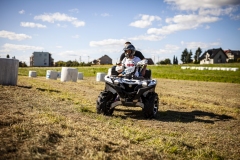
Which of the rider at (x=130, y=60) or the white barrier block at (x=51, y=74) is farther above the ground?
the rider at (x=130, y=60)

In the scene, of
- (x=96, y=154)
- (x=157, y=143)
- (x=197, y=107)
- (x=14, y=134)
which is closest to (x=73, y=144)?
(x=96, y=154)

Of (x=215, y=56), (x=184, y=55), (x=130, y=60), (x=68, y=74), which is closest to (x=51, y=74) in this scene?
(x=68, y=74)

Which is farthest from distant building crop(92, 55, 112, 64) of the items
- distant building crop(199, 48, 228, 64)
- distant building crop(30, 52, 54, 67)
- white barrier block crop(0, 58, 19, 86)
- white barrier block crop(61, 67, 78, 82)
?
white barrier block crop(0, 58, 19, 86)

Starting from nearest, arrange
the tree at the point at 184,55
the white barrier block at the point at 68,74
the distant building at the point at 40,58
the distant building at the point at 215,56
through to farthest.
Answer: the white barrier block at the point at 68,74 → the distant building at the point at 215,56 → the distant building at the point at 40,58 → the tree at the point at 184,55

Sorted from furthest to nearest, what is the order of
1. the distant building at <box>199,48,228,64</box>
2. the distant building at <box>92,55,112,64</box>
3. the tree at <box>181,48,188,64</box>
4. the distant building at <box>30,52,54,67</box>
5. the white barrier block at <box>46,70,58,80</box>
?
the tree at <box>181,48,188,64</box>
the distant building at <box>92,55,112,64</box>
the distant building at <box>30,52,54,67</box>
the distant building at <box>199,48,228,64</box>
the white barrier block at <box>46,70,58,80</box>

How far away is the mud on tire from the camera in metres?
6.83

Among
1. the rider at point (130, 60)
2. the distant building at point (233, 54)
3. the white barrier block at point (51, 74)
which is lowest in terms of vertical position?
the white barrier block at point (51, 74)

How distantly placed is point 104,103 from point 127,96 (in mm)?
750

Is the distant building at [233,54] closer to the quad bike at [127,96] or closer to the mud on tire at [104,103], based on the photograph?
the quad bike at [127,96]

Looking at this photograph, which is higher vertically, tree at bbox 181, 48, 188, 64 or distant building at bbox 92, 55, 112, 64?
tree at bbox 181, 48, 188, 64

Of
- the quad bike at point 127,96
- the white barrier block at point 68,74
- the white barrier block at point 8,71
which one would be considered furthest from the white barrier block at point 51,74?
the quad bike at point 127,96

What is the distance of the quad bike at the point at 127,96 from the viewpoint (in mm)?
6734

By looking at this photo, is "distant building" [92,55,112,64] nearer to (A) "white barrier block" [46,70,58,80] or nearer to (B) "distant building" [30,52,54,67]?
(B) "distant building" [30,52,54,67]

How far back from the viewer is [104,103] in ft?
22.4
